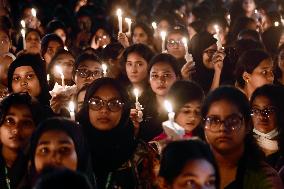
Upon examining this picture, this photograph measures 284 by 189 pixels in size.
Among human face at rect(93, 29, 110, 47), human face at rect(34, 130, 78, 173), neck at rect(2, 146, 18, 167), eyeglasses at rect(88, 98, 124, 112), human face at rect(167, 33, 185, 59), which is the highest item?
human face at rect(93, 29, 110, 47)

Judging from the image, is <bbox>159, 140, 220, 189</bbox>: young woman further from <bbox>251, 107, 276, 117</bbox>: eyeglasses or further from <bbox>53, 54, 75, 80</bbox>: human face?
<bbox>53, 54, 75, 80</bbox>: human face

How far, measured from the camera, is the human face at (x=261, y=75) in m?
5.78

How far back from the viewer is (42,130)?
342 cm

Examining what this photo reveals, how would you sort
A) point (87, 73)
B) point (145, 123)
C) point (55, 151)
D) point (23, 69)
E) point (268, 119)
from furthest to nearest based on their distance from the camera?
point (87, 73) < point (23, 69) < point (145, 123) < point (268, 119) < point (55, 151)

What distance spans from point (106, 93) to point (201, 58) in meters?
3.02

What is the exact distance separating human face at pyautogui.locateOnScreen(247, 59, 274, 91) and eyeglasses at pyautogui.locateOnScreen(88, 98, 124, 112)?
6.08 ft

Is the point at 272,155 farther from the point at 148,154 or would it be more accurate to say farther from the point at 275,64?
the point at 275,64

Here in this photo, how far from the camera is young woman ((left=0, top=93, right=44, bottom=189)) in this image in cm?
384

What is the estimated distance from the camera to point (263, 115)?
435 centimetres

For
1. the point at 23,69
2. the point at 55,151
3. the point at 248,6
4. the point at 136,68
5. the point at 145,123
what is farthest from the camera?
the point at 248,6

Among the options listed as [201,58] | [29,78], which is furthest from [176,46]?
[29,78]

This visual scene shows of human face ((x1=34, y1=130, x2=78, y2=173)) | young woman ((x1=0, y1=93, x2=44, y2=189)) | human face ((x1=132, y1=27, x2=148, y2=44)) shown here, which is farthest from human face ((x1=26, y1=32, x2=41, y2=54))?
human face ((x1=34, y1=130, x2=78, y2=173))

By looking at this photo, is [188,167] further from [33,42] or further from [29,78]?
[33,42]

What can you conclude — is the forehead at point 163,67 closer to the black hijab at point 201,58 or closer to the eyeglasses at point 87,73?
the eyeglasses at point 87,73
